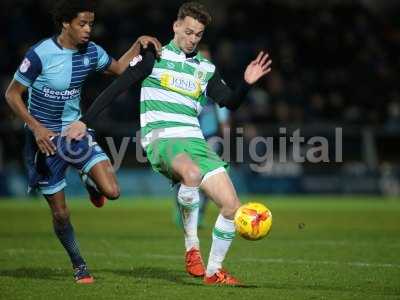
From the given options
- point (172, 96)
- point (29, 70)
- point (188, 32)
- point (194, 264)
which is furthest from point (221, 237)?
point (29, 70)

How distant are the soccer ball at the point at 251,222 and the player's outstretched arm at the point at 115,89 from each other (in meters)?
1.53

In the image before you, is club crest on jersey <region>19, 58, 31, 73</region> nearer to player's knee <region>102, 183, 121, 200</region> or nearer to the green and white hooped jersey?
the green and white hooped jersey

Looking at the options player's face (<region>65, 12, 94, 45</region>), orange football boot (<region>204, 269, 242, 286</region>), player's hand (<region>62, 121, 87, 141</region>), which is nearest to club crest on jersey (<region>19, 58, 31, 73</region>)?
player's face (<region>65, 12, 94, 45</region>)

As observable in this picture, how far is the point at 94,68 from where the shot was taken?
29.3ft

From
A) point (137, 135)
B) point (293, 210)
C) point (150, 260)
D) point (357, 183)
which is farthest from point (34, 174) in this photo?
point (357, 183)

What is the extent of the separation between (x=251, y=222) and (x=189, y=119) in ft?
4.17

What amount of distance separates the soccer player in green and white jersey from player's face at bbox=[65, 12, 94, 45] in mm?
554

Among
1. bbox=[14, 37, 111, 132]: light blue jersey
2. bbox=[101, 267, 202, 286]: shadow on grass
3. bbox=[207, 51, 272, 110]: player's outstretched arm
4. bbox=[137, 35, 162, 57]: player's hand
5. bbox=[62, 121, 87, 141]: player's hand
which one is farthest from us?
bbox=[101, 267, 202, 286]: shadow on grass

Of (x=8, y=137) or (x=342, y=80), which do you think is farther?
(x=342, y=80)

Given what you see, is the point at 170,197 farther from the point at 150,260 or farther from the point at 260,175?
the point at 150,260

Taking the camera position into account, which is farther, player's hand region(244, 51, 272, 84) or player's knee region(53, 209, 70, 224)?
player's knee region(53, 209, 70, 224)

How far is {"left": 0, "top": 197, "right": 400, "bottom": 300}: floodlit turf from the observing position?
7922 millimetres

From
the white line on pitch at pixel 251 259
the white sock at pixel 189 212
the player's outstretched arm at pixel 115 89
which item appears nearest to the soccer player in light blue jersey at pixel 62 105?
the player's outstretched arm at pixel 115 89

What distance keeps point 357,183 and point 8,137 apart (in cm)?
927
